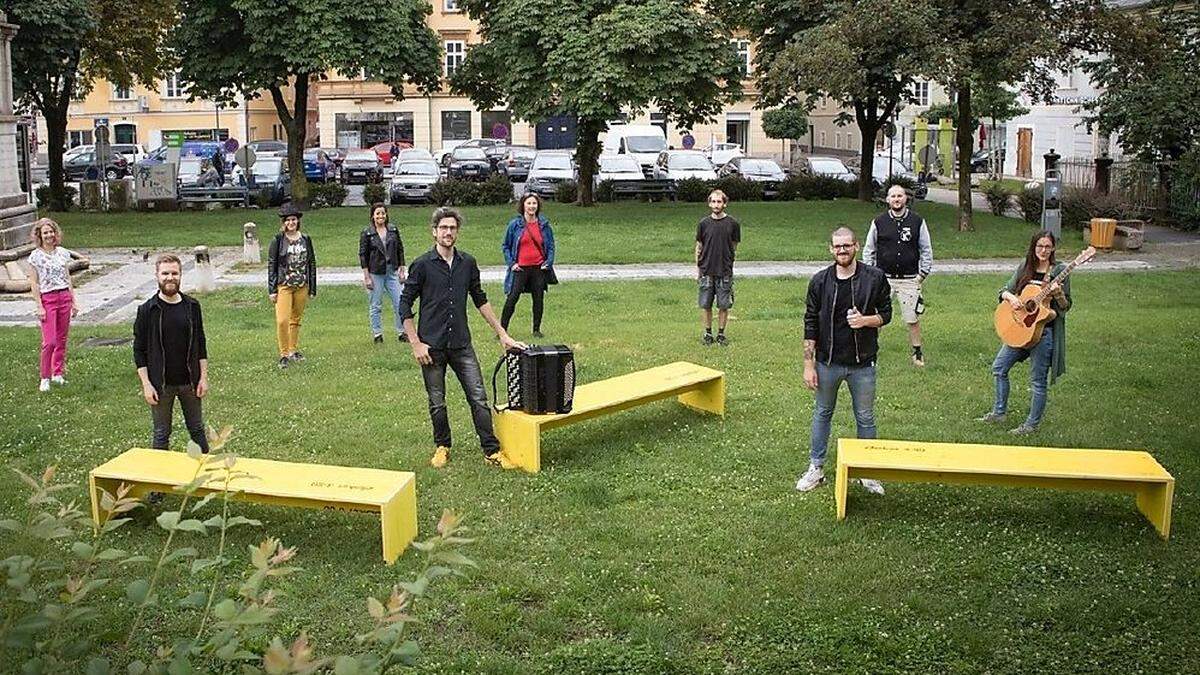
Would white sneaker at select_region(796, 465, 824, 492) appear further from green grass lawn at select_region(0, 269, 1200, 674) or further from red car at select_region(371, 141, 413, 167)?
red car at select_region(371, 141, 413, 167)

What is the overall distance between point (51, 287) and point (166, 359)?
15.1 ft

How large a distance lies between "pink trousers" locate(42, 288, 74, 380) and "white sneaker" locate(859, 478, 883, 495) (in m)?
8.29

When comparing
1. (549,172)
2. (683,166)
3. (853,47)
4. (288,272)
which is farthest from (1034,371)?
(683,166)

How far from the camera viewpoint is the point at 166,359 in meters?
9.24

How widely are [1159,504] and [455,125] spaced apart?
61.4m

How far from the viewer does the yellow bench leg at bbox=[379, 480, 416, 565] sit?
26.1 feet

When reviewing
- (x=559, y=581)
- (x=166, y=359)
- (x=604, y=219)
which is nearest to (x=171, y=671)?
(x=559, y=581)

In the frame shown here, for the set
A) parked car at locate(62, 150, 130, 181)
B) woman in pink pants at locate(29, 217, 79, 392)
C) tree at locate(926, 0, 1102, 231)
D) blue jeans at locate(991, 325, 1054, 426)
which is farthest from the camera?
parked car at locate(62, 150, 130, 181)

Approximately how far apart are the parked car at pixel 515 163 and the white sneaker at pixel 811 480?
36588mm

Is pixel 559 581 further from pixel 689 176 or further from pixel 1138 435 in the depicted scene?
pixel 689 176

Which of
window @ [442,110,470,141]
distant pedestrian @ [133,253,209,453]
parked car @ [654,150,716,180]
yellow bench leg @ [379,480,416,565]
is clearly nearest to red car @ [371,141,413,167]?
window @ [442,110,470,141]

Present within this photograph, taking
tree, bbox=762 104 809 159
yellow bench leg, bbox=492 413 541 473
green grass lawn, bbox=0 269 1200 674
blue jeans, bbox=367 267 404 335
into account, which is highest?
tree, bbox=762 104 809 159

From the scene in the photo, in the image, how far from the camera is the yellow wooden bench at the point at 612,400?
9.98 meters

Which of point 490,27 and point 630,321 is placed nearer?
point 630,321
